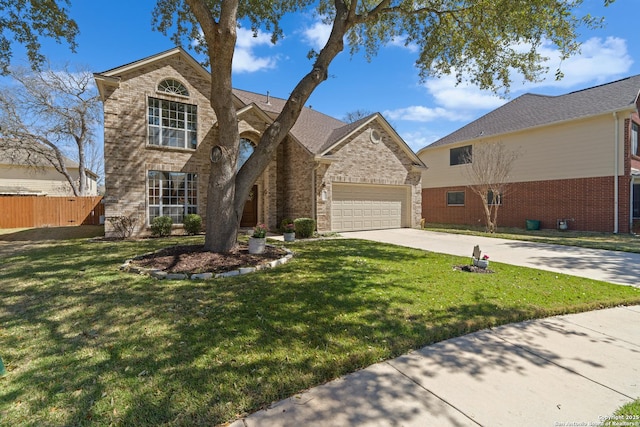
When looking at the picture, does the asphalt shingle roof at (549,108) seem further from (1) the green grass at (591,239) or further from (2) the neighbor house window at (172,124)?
(2) the neighbor house window at (172,124)

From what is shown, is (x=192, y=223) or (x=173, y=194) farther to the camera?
(x=173, y=194)

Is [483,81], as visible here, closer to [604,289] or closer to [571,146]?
[604,289]

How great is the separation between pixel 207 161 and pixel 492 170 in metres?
15.5

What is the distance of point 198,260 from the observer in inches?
265

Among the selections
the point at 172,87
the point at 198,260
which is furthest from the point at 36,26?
the point at 198,260

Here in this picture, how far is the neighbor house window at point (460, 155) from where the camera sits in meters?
20.3

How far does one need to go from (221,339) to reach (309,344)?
103 cm

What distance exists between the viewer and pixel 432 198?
2334 centimetres

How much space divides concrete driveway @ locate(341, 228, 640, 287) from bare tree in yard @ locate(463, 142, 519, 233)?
480 centimetres

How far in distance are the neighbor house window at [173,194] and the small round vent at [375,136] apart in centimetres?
911

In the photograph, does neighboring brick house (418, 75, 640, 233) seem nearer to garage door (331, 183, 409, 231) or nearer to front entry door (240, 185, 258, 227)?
garage door (331, 183, 409, 231)

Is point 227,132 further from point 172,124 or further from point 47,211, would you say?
point 47,211

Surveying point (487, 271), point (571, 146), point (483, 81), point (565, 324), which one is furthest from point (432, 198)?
point (565, 324)

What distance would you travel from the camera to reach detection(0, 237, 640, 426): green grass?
94.7 inches
